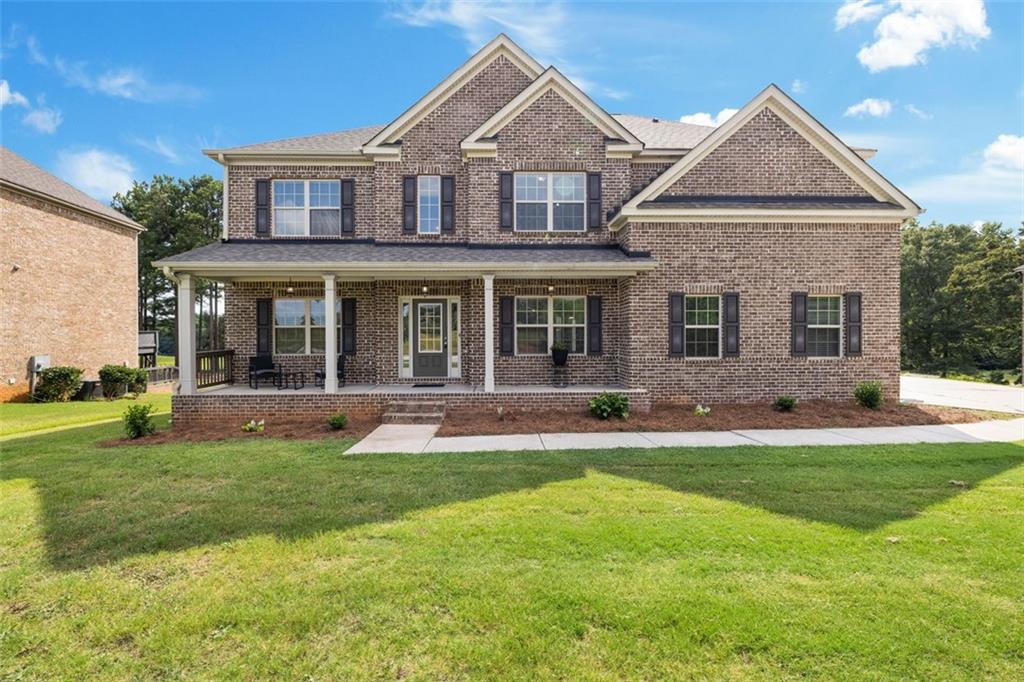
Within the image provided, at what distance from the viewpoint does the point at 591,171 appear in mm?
12984

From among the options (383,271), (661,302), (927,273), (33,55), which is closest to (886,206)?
(661,302)

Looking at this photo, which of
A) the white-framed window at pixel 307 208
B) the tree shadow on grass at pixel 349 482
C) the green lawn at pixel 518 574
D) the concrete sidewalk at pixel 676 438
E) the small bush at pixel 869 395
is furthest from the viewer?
the white-framed window at pixel 307 208

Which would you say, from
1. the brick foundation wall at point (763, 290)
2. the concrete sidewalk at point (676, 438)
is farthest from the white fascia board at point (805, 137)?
the concrete sidewalk at point (676, 438)

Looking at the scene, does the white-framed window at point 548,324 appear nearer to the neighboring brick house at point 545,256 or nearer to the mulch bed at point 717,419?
the neighboring brick house at point 545,256

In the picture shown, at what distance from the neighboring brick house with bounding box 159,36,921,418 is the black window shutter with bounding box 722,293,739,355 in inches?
1.9

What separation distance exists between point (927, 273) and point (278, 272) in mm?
42473

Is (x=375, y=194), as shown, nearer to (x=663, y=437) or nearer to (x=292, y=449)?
(x=292, y=449)

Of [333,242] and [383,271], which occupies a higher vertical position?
[333,242]

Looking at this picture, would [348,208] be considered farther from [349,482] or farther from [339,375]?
[349,482]

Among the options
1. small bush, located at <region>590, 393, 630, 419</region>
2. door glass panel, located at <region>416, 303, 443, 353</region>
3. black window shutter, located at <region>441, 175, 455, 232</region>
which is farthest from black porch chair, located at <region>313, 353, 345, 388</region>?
small bush, located at <region>590, 393, 630, 419</region>

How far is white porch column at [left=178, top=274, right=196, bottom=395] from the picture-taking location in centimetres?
1112

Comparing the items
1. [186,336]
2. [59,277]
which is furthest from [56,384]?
[186,336]

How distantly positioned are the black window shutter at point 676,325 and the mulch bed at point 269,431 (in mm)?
7237

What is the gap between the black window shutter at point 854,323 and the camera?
11.8 meters
